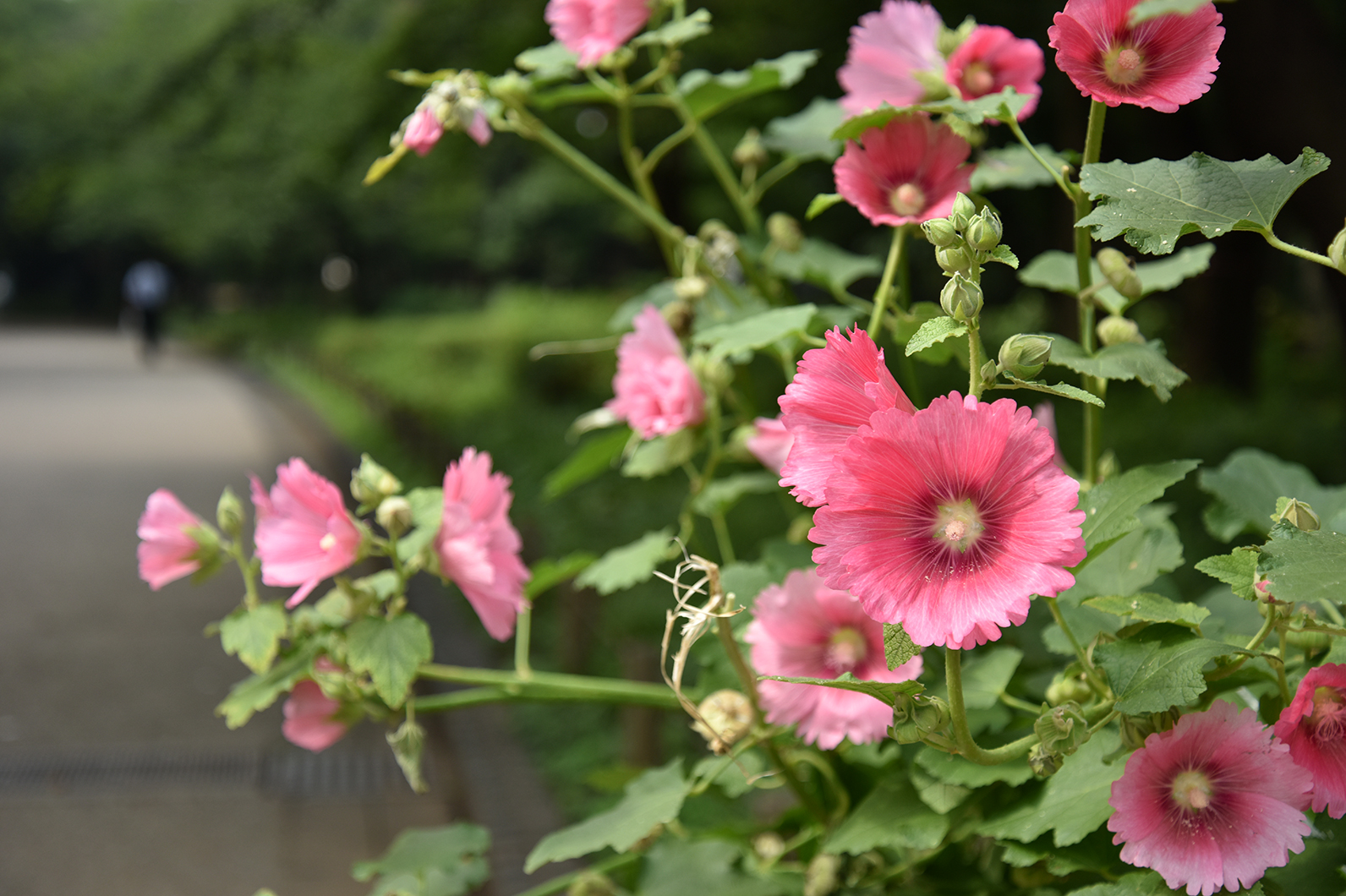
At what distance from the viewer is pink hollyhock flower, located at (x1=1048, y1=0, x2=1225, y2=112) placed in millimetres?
681

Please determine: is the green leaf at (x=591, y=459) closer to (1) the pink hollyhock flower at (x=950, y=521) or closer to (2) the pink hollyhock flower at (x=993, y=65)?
(2) the pink hollyhock flower at (x=993, y=65)

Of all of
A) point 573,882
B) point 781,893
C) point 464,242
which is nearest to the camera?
point 781,893

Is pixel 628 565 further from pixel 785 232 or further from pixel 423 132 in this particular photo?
pixel 423 132

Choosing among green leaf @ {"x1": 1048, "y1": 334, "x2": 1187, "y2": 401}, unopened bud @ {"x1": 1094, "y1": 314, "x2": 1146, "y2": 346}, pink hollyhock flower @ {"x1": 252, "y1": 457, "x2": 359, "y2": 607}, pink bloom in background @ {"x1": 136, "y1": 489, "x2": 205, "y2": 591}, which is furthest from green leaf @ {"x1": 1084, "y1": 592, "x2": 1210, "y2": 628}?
pink bloom in background @ {"x1": 136, "y1": 489, "x2": 205, "y2": 591}

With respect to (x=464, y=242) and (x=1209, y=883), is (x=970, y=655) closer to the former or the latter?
(x=1209, y=883)

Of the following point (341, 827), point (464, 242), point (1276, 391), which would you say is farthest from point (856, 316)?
point (464, 242)

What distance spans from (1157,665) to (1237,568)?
7 cm

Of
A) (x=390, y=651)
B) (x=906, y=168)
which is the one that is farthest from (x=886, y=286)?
(x=390, y=651)

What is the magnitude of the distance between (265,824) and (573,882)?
125 inches

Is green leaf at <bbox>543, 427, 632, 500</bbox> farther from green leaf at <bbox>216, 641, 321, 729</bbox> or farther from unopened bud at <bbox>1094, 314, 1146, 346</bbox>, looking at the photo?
unopened bud at <bbox>1094, 314, 1146, 346</bbox>

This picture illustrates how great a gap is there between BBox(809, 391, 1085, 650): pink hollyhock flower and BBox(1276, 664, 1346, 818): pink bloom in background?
0.18m

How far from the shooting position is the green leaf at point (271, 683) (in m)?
0.91

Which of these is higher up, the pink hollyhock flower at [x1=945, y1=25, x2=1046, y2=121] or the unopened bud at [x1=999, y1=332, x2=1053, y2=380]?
the pink hollyhock flower at [x1=945, y1=25, x2=1046, y2=121]

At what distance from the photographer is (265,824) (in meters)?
3.90
